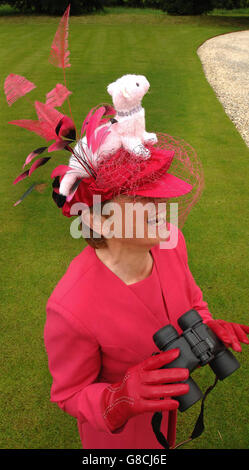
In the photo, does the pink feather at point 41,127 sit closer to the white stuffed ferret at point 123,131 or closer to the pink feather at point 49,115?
the pink feather at point 49,115

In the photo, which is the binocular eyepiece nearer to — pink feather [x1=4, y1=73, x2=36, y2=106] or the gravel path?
pink feather [x1=4, y1=73, x2=36, y2=106]

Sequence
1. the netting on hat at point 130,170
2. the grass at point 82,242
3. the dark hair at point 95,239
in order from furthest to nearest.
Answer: the grass at point 82,242 < the dark hair at point 95,239 < the netting on hat at point 130,170

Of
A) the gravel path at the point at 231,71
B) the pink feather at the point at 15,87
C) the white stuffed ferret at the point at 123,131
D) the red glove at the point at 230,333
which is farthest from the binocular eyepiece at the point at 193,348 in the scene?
the gravel path at the point at 231,71

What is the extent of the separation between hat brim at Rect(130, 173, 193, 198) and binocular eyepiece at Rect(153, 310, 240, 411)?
52 centimetres

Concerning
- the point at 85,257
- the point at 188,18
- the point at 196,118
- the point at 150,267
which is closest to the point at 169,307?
the point at 150,267

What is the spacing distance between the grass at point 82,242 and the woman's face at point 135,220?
1.17ft

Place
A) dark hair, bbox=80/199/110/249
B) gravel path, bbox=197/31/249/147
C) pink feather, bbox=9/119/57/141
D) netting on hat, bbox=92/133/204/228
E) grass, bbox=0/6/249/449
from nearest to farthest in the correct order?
netting on hat, bbox=92/133/204/228
pink feather, bbox=9/119/57/141
dark hair, bbox=80/199/110/249
grass, bbox=0/6/249/449
gravel path, bbox=197/31/249/147

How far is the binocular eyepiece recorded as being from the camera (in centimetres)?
147

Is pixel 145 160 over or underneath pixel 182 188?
over

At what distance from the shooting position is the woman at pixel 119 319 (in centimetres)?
135

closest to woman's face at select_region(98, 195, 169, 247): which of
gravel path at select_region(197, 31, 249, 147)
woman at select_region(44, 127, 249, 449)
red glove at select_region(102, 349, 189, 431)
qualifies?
woman at select_region(44, 127, 249, 449)

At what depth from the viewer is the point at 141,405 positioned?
4.39ft

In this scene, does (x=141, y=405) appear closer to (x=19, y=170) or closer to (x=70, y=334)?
(x=70, y=334)
